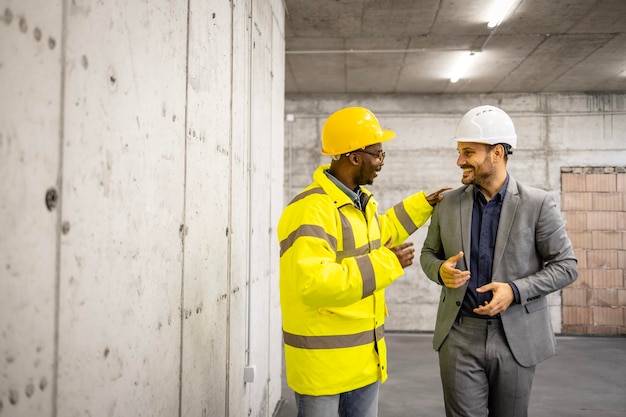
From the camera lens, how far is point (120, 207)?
5.02 ft

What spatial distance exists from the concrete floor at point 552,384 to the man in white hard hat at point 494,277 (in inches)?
92.7

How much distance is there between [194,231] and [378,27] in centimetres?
425

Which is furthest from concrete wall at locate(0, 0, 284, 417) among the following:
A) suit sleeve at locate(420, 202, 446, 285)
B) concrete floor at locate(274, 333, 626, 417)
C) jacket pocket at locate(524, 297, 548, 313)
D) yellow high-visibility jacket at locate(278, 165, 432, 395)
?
concrete floor at locate(274, 333, 626, 417)

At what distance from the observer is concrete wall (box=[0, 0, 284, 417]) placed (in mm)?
1098

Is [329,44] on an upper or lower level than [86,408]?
upper

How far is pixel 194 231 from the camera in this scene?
2.22m

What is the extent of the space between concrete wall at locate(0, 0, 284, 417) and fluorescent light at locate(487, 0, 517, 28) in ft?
10.0

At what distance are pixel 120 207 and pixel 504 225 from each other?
5.96 feet

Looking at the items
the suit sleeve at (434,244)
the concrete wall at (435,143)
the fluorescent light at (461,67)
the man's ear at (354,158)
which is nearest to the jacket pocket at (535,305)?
the suit sleeve at (434,244)

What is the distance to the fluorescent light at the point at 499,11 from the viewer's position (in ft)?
16.1

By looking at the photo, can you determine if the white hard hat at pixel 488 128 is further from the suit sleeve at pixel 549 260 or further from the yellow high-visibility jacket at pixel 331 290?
the yellow high-visibility jacket at pixel 331 290

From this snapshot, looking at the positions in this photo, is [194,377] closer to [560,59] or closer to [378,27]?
[378,27]

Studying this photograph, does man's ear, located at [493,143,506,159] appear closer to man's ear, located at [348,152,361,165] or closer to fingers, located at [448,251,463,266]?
fingers, located at [448,251,463,266]

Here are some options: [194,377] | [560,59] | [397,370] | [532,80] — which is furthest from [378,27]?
[194,377]
